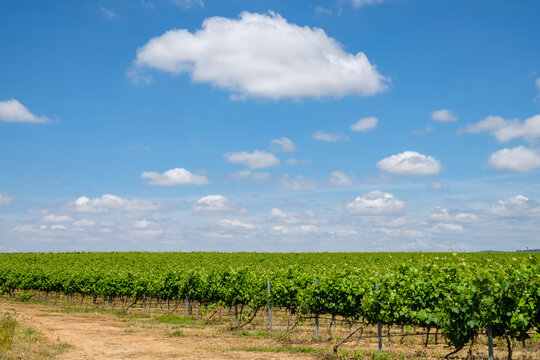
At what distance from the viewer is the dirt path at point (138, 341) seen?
14062 mm

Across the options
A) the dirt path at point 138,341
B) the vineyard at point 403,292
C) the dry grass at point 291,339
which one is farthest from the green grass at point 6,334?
the vineyard at point 403,292

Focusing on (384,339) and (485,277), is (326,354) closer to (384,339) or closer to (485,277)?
(384,339)

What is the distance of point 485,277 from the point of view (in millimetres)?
11000

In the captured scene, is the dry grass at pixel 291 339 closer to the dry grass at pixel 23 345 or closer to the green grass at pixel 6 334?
the dry grass at pixel 23 345

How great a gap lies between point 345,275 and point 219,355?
5152 millimetres

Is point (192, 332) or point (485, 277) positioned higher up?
point (485, 277)

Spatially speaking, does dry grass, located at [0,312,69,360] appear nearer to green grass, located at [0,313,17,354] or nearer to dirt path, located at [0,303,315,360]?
green grass, located at [0,313,17,354]

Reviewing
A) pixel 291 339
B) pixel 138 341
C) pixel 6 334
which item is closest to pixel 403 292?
pixel 291 339

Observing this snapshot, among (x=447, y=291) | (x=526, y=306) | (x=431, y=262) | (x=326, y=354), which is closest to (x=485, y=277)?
(x=526, y=306)

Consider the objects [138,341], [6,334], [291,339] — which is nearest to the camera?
[6,334]

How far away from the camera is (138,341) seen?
16.6 metres

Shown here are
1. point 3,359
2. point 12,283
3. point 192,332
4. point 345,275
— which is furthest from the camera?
point 12,283

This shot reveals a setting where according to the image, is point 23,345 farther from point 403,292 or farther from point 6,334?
point 403,292

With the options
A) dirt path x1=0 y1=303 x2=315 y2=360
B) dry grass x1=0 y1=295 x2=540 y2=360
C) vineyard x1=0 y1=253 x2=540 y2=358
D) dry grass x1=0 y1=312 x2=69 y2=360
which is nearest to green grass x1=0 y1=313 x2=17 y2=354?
dry grass x1=0 y1=312 x2=69 y2=360
